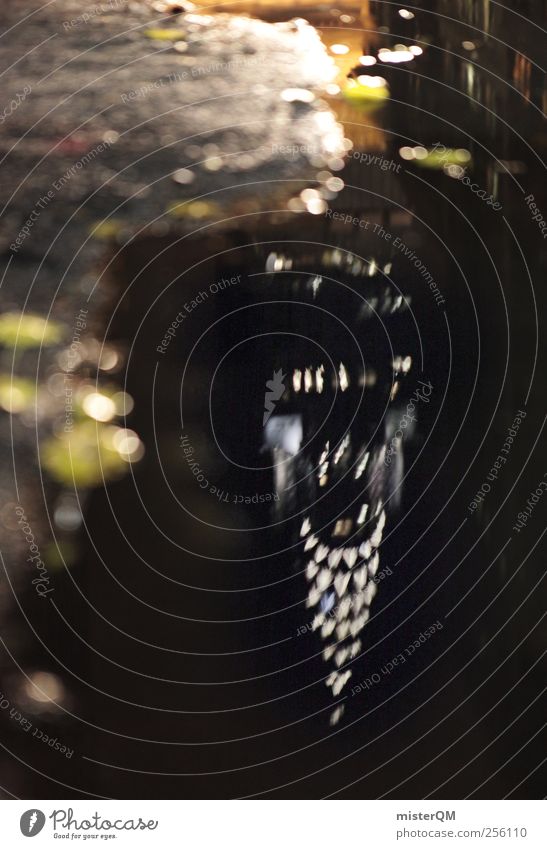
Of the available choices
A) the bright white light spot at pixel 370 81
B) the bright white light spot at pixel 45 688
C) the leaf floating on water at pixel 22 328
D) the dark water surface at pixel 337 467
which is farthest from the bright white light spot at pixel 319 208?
the bright white light spot at pixel 45 688

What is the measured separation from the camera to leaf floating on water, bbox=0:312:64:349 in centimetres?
68

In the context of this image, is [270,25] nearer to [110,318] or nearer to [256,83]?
[256,83]

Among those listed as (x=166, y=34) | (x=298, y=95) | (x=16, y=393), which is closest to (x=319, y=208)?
(x=298, y=95)

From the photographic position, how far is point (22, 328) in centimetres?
68

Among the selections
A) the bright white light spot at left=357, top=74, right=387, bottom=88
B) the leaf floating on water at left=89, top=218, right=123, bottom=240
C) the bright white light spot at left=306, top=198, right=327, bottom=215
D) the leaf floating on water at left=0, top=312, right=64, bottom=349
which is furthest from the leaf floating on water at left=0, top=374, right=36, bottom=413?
the bright white light spot at left=357, top=74, right=387, bottom=88

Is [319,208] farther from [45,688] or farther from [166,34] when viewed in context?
[45,688]

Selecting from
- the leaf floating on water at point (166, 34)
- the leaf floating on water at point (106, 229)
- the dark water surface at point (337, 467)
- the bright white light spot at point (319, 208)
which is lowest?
the dark water surface at point (337, 467)

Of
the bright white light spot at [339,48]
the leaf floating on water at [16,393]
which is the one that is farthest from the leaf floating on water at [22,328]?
the bright white light spot at [339,48]

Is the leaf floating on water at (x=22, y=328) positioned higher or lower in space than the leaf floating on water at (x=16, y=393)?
higher

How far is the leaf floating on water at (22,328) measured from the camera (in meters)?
0.68

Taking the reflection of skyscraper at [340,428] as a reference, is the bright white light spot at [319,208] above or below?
above

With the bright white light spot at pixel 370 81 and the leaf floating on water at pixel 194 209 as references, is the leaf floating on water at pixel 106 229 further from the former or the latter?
the bright white light spot at pixel 370 81

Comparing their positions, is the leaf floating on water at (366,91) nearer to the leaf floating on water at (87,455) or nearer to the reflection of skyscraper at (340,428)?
the reflection of skyscraper at (340,428)
